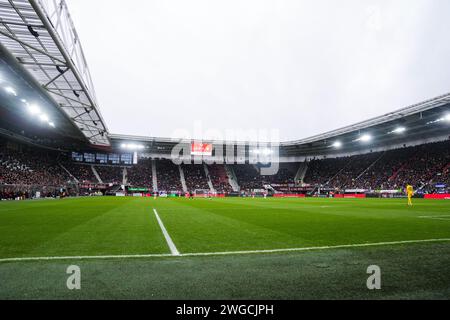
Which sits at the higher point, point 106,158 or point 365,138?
point 365,138

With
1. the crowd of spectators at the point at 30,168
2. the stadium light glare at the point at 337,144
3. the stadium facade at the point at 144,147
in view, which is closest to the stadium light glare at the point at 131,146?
the stadium facade at the point at 144,147

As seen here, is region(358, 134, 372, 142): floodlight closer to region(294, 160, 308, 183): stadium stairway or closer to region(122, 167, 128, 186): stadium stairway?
region(294, 160, 308, 183): stadium stairway

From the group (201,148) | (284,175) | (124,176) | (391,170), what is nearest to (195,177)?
(201,148)

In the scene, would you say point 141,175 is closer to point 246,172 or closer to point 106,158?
point 106,158

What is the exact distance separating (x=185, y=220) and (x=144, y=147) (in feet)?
208

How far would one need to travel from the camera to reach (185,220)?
39.2ft

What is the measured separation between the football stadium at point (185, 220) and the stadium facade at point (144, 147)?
0.69 ft

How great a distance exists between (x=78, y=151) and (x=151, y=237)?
65.2m

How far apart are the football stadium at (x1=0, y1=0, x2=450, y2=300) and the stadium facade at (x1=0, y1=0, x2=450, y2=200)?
0.69ft

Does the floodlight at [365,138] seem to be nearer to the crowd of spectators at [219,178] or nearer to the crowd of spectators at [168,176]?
the crowd of spectators at [219,178]

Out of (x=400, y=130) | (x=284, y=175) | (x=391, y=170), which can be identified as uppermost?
(x=400, y=130)

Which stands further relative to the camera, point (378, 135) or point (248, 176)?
point (248, 176)

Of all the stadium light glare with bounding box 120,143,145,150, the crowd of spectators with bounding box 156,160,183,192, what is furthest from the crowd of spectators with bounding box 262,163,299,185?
the stadium light glare with bounding box 120,143,145,150

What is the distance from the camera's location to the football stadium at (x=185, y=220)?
3.68m
